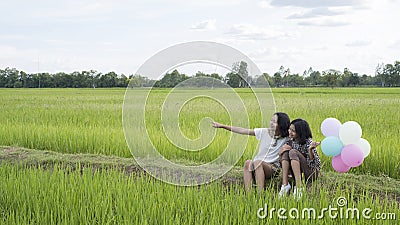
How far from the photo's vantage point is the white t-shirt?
4335 millimetres

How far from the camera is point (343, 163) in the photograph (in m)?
4.22

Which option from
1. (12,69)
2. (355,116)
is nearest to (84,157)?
(355,116)

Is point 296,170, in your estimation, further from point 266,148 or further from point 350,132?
point 350,132

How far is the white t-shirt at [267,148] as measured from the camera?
4335 mm

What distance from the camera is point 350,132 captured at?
4004 millimetres

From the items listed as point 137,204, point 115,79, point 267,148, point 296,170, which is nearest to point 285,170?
point 296,170

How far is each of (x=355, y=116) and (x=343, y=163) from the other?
223 inches

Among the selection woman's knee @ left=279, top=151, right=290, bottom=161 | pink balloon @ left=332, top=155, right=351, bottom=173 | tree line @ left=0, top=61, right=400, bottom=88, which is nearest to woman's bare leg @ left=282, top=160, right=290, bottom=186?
woman's knee @ left=279, top=151, right=290, bottom=161

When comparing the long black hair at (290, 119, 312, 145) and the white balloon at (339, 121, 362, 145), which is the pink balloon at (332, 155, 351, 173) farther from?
the long black hair at (290, 119, 312, 145)

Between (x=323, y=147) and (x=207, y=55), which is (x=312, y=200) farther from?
(x=207, y=55)

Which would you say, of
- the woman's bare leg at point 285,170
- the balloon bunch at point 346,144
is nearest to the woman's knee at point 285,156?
the woman's bare leg at point 285,170

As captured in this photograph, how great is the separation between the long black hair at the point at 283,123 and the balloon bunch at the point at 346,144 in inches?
14.8

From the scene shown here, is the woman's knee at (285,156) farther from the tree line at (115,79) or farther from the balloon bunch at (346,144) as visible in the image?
the tree line at (115,79)

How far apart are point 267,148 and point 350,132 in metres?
0.81
